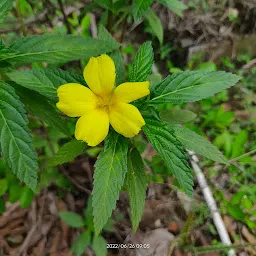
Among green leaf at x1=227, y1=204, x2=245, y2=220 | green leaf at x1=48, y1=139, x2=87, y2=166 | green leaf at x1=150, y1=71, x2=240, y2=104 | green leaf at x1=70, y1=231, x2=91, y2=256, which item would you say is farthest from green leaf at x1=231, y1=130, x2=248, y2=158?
green leaf at x1=70, y1=231, x2=91, y2=256

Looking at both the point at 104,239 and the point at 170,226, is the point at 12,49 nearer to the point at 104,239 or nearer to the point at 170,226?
the point at 104,239

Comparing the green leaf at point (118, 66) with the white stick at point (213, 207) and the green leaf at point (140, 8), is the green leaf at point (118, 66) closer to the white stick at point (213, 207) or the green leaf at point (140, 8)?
the green leaf at point (140, 8)

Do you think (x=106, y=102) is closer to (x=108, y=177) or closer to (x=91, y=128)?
(x=91, y=128)

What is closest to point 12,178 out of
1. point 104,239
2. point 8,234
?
point 8,234

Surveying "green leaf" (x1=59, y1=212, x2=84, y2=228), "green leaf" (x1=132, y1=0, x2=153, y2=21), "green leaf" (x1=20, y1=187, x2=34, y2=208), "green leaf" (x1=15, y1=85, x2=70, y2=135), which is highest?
"green leaf" (x1=132, y1=0, x2=153, y2=21)
